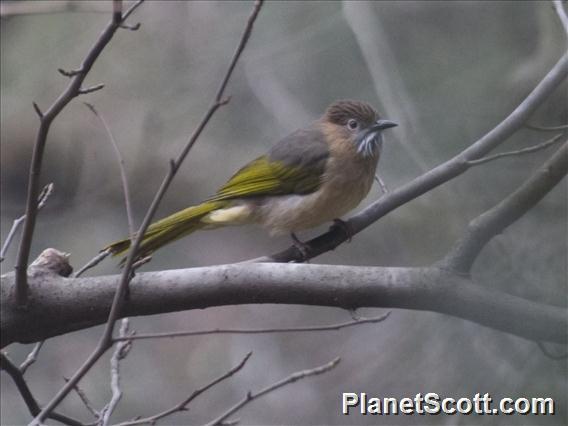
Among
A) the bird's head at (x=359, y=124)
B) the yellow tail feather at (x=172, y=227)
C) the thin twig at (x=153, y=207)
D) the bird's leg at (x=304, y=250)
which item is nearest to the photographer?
the thin twig at (x=153, y=207)

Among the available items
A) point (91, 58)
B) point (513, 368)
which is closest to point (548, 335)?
point (513, 368)

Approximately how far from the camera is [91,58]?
2.28 metres

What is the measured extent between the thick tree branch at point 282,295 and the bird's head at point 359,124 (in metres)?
1.70

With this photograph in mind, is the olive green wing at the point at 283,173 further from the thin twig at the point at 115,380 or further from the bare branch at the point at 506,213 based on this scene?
the bare branch at the point at 506,213

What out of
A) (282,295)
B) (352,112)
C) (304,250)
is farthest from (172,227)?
(352,112)

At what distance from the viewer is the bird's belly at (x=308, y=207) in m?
4.22

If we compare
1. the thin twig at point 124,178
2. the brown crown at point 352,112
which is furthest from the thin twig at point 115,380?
the brown crown at point 352,112

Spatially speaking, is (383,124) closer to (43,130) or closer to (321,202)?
(321,202)

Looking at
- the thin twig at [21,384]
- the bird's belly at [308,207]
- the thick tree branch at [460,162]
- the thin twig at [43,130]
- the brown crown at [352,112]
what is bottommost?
the thin twig at [21,384]

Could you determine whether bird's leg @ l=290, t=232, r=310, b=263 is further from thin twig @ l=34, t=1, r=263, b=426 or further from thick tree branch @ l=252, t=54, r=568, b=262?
thin twig @ l=34, t=1, r=263, b=426

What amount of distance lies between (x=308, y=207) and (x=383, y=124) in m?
0.59

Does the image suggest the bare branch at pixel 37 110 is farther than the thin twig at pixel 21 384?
No

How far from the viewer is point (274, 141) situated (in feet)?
21.2

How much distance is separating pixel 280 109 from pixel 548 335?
12.4 ft
